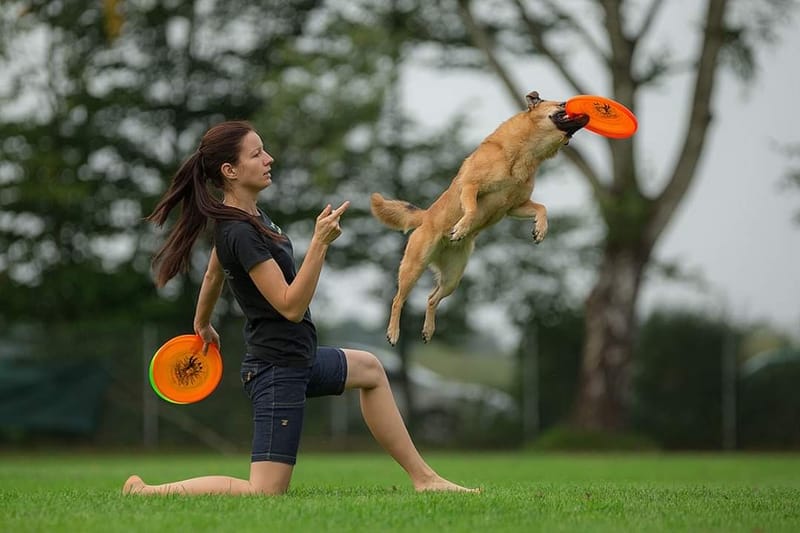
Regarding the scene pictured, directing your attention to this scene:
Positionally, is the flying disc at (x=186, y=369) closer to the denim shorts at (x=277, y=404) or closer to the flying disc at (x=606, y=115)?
the denim shorts at (x=277, y=404)

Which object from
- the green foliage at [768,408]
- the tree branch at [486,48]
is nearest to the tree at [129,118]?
the tree branch at [486,48]

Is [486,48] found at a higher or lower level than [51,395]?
higher

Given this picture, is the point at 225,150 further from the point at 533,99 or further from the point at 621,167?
the point at 621,167

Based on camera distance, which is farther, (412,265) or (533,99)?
(412,265)

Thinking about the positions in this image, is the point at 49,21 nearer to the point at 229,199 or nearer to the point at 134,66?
the point at 134,66

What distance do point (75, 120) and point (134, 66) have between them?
1.59m

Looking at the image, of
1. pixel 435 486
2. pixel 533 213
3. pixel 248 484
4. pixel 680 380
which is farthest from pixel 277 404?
pixel 680 380

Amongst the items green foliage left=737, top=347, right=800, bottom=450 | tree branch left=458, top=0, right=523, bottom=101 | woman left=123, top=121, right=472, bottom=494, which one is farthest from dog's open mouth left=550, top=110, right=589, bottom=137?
green foliage left=737, top=347, right=800, bottom=450

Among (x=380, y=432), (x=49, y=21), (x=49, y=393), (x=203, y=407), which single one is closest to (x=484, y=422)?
(x=203, y=407)

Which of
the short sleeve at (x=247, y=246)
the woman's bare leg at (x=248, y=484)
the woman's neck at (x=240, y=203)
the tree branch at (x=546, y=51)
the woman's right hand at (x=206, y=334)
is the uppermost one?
the tree branch at (x=546, y=51)

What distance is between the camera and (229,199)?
5.25 meters

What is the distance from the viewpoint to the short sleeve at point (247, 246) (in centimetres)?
500

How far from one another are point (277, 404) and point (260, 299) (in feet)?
1.46

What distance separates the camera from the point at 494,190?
6.62 metres
